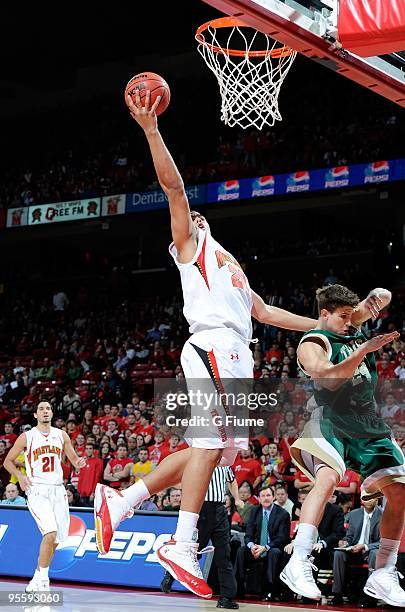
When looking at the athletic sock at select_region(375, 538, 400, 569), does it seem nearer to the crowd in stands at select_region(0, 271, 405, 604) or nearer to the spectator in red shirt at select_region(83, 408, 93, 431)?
the crowd in stands at select_region(0, 271, 405, 604)

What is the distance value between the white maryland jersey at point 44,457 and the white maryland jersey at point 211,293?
4.94 meters

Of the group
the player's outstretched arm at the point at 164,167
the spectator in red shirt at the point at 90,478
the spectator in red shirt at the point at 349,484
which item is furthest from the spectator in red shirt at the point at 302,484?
the player's outstretched arm at the point at 164,167

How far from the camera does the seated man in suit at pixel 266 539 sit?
9.02 meters

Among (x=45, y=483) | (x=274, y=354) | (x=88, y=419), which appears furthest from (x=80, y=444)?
(x=45, y=483)

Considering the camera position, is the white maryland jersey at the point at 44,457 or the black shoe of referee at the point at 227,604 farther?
the white maryland jersey at the point at 44,457

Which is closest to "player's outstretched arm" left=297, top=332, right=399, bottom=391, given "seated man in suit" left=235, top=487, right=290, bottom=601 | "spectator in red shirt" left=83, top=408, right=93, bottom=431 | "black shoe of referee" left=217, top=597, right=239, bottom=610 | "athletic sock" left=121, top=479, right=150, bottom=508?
"athletic sock" left=121, top=479, right=150, bottom=508

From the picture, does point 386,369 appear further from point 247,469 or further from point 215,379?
point 215,379

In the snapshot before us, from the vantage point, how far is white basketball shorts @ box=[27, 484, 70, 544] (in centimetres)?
877

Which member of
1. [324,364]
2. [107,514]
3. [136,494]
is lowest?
[107,514]

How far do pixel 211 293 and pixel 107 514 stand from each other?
1355 mm

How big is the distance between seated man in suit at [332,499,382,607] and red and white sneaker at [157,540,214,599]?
179 inches

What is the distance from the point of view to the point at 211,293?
473 centimetres

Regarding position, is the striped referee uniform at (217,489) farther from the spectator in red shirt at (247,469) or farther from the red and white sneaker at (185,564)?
the red and white sneaker at (185,564)

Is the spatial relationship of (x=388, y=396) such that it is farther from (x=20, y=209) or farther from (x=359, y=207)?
(x=20, y=209)
